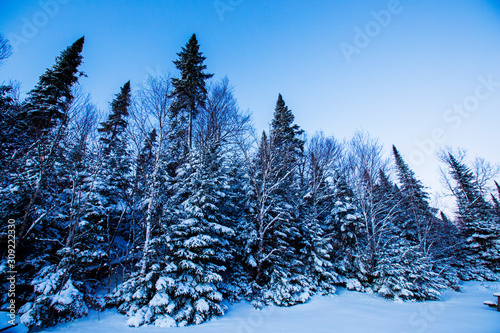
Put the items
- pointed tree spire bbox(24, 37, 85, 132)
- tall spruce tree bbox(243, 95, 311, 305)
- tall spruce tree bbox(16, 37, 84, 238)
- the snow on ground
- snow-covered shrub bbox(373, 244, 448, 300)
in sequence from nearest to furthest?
the snow on ground → tall spruce tree bbox(16, 37, 84, 238) → tall spruce tree bbox(243, 95, 311, 305) → snow-covered shrub bbox(373, 244, 448, 300) → pointed tree spire bbox(24, 37, 85, 132)

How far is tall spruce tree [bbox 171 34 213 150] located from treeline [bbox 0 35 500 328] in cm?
12

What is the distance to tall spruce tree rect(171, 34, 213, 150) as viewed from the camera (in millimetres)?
15875

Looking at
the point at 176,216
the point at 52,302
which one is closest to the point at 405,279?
the point at 176,216

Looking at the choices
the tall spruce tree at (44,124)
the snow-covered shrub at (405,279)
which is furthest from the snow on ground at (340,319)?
the tall spruce tree at (44,124)

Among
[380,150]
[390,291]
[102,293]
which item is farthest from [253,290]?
[380,150]

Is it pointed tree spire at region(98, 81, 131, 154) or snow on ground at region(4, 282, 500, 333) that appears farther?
pointed tree spire at region(98, 81, 131, 154)

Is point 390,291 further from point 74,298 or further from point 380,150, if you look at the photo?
point 74,298

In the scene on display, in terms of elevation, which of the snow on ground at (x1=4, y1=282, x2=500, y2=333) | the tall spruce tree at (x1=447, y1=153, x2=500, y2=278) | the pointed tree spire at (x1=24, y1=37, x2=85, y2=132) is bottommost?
the snow on ground at (x1=4, y1=282, x2=500, y2=333)

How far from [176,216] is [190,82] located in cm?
1205

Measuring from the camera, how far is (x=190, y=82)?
17.0m

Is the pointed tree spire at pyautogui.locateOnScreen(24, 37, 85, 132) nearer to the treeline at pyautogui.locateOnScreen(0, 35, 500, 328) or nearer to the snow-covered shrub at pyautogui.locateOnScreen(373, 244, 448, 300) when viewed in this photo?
the treeline at pyautogui.locateOnScreen(0, 35, 500, 328)

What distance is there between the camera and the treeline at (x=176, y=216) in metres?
8.38

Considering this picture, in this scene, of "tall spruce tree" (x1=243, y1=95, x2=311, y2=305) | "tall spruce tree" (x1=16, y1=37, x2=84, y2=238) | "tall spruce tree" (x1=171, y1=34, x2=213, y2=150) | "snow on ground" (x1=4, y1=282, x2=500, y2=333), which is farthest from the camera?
"tall spruce tree" (x1=171, y1=34, x2=213, y2=150)

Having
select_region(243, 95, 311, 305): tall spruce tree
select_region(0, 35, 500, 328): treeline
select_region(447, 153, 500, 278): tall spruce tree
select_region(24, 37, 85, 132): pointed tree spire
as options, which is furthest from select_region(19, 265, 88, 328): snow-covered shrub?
select_region(447, 153, 500, 278): tall spruce tree
